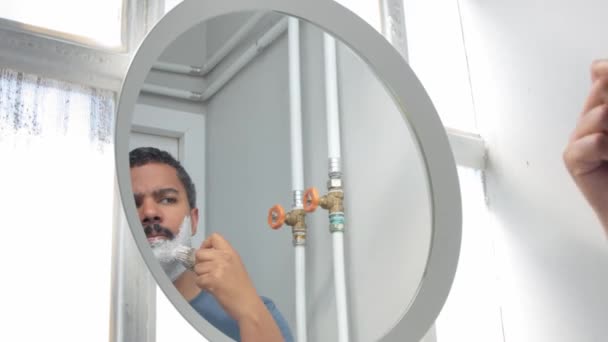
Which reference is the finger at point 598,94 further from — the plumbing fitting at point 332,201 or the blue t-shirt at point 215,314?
the blue t-shirt at point 215,314

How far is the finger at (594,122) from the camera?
84cm

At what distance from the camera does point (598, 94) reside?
33.2 inches

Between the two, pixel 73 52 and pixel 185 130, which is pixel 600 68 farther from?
pixel 73 52

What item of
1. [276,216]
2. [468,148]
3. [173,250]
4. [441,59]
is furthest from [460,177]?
[173,250]

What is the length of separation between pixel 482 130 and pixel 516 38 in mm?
152

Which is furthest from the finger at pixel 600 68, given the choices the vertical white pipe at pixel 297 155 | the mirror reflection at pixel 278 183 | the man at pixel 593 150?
the vertical white pipe at pixel 297 155

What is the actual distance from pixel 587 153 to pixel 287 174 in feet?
1.23

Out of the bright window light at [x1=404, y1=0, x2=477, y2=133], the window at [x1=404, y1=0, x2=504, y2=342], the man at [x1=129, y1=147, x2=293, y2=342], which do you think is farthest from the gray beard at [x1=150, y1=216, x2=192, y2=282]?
the bright window light at [x1=404, y1=0, x2=477, y2=133]

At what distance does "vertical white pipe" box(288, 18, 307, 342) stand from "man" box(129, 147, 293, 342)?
2cm

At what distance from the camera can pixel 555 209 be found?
966 millimetres

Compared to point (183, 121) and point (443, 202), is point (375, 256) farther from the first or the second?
point (183, 121)

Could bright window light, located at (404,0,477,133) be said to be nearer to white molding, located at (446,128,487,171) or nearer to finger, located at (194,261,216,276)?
white molding, located at (446,128,487,171)

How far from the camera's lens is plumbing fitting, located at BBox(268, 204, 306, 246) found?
78 centimetres

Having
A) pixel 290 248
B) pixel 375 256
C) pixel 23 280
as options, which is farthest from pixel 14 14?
pixel 375 256
